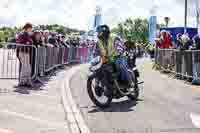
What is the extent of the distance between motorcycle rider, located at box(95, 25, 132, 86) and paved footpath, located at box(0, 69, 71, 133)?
5.07 feet

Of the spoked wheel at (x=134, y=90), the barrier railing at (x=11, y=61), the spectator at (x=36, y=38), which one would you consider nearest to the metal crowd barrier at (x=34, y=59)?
the barrier railing at (x=11, y=61)

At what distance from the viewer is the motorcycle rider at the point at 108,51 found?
11438 millimetres

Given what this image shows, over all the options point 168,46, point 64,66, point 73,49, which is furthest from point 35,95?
point 73,49

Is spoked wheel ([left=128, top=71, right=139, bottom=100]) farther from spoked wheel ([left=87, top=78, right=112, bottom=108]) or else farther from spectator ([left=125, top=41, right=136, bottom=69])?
spoked wheel ([left=87, top=78, right=112, bottom=108])

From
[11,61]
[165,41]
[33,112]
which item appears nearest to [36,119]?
[33,112]

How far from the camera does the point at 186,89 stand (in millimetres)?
15312

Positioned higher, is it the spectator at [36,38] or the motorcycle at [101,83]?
the spectator at [36,38]

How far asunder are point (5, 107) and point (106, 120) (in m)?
2.43

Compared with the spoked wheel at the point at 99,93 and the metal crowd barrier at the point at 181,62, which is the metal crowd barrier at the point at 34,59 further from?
the metal crowd barrier at the point at 181,62

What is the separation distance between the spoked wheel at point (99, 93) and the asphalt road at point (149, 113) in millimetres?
161

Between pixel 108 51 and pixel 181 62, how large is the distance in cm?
798

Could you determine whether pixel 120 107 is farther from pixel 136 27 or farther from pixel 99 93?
pixel 136 27

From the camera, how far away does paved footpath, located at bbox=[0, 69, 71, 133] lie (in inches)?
337

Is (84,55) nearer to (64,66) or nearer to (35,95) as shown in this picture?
(64,66)
